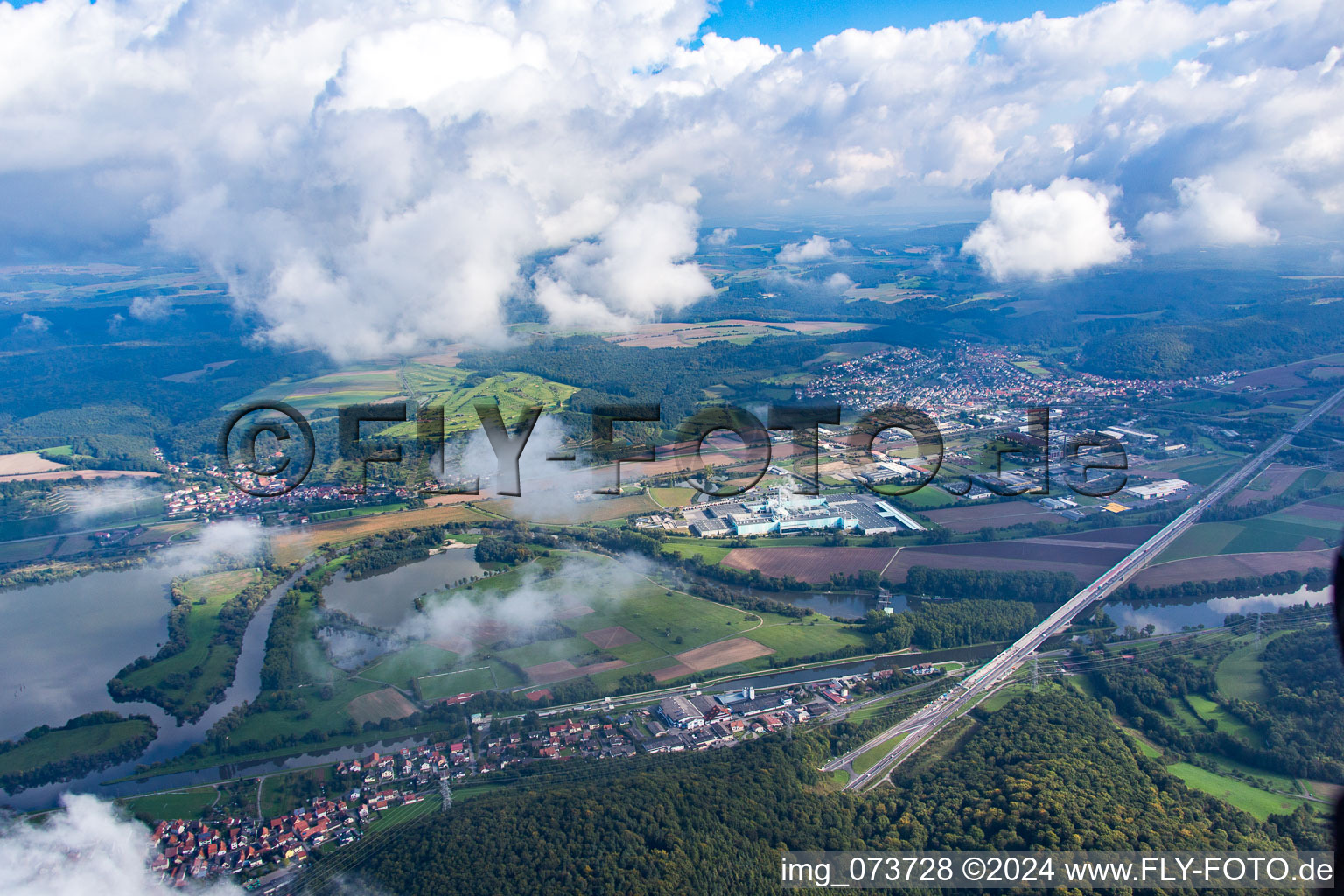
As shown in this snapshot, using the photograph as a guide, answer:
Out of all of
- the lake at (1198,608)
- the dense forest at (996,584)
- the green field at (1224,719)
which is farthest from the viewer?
the dense forest at (996,584)

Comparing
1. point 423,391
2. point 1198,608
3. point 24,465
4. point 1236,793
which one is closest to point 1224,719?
point 1236,793

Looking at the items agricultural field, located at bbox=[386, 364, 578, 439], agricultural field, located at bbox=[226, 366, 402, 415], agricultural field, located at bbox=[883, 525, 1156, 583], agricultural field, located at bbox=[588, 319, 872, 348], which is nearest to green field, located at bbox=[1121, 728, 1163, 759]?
agricultural field, located at bbox=[883, 525, 1156, 583]

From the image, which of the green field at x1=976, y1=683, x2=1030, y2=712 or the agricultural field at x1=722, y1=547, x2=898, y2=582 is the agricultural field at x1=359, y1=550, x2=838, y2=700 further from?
the green field at x1=976, y1=683, x2=1030, y2=712

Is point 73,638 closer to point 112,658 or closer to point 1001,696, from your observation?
point 112,658

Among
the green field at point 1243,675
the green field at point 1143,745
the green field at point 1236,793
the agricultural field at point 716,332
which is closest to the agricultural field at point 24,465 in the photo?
the agricultural field at point 716,332

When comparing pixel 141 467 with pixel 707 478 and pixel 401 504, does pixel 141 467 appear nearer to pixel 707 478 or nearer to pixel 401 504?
pixel 401 504

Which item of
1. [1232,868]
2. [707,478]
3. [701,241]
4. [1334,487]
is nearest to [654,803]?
[1232,868]

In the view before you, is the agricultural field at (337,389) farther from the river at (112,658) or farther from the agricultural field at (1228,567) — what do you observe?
the agricultural field at (1228,567)
